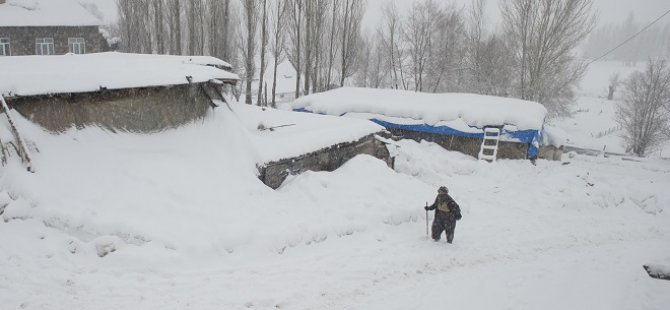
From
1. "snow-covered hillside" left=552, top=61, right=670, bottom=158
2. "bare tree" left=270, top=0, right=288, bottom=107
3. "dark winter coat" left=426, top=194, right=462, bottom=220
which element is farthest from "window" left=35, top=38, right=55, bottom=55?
"snow-covered hillside" left=552, top=61, right=670, bottom=158

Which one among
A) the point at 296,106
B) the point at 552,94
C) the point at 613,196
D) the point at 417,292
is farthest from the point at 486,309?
the point at 552,94

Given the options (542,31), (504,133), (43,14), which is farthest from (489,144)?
(43,14)

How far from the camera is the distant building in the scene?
27422 millimetres

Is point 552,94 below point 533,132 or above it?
above

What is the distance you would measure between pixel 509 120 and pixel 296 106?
9697 mm

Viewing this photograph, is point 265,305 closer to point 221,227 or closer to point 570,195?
point 221,227

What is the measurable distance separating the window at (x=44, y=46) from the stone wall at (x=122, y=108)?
26.4 metres

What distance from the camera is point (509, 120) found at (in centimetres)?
1603

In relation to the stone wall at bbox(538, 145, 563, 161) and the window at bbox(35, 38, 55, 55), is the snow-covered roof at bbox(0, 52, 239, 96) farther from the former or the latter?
the window at bbox(35, 38, 55, 55)

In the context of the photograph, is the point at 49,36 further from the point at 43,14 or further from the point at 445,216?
the point at 445,216

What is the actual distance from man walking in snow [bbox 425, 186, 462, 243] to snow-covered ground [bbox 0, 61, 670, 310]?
27 cm

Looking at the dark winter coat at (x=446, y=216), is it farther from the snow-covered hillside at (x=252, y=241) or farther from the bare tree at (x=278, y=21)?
the bare tree at (x=278, y=21)

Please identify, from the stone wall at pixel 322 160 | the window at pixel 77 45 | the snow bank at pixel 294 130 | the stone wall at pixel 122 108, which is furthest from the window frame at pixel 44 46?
the stone wall at pixel 322 160

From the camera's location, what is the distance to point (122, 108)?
791cm
